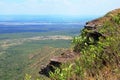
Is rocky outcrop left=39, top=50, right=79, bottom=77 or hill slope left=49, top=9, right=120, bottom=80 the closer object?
hill slope left=49, top=9, right=120, bottom=80

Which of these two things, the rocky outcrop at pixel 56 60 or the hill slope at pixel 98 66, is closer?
the hill slope at pixel 98 66

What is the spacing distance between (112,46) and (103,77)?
1781mm

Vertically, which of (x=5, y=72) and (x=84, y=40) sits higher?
(x=84, y=40)

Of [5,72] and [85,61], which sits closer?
[85,61]

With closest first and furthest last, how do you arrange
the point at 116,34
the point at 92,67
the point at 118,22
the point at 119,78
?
the point at 119,78 → the point at 92,67 → the point at 116,34 → the point at 118,22

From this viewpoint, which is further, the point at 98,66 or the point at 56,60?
the point at 56,60

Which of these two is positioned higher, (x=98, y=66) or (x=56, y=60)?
(x=98, y=66)

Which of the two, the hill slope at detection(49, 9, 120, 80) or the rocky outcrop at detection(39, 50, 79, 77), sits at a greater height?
the hill slope at detection(49, 9, 120, 80)

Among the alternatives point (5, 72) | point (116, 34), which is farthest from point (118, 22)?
point (5, 72)

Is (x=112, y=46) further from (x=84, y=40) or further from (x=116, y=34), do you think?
(x=84, y=40)

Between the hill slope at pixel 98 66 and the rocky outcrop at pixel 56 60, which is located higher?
the hill slope at pixel 98 66

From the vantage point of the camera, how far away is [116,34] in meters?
13.2

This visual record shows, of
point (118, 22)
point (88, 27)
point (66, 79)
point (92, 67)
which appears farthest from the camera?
point (88, 27)

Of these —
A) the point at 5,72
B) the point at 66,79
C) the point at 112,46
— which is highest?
the point at 112,46
